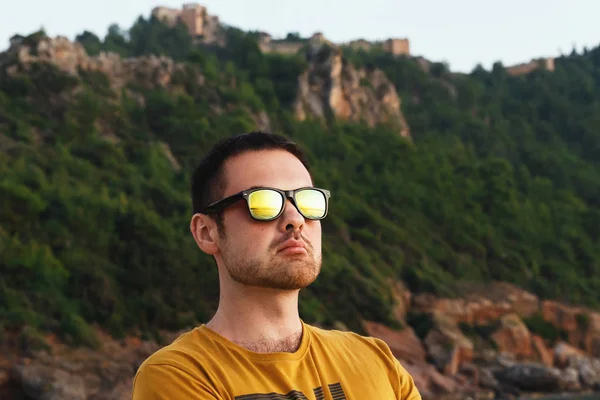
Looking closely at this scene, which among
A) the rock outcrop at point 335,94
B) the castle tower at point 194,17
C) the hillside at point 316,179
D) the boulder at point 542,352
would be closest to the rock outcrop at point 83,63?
the hillside at point 316,179

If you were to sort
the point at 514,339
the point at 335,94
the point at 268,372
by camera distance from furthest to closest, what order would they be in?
the point at 335,94 → the point at 514,339 → the point at 268,372

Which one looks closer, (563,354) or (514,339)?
(514,339)

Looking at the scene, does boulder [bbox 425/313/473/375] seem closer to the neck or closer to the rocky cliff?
the rocky cliff

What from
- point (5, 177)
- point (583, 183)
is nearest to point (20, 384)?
point (5, 177)

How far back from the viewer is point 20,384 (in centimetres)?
3344

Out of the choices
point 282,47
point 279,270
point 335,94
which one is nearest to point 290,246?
point 279,270

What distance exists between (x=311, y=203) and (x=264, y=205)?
14cm

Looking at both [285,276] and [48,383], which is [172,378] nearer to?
[285,276]

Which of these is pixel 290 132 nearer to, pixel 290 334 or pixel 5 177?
pixel 5 177

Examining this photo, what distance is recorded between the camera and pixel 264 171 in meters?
2.98

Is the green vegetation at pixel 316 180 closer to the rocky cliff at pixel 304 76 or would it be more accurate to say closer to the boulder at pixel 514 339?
the rocky cliff at pixel 304 76

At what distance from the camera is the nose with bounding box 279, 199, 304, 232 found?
2898 mm

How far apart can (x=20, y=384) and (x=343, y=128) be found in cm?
4304

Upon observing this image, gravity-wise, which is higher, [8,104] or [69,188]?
[8,104]
